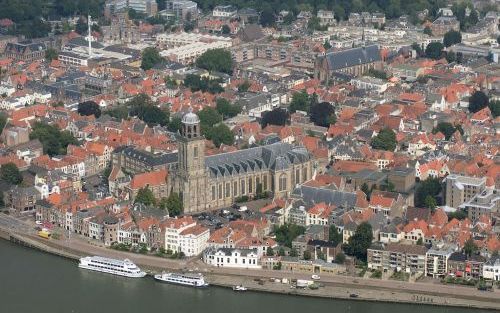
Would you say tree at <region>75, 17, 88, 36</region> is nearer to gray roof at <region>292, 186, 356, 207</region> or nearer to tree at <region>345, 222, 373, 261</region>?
gray roof at <region>292, 186, 356, 207</region>

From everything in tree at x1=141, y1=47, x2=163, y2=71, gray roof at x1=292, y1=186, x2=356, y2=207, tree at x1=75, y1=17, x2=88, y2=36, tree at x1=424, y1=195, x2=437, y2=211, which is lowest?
tree at x1=75, y1=17, x2=88, y2=36

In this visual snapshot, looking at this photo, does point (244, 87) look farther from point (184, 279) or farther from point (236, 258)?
point (184, 279)

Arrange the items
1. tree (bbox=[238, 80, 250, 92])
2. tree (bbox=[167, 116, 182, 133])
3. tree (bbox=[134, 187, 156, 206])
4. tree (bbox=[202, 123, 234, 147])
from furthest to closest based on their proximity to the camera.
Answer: tree (bbox=[238, 80, 250, 92]), tree (bbox=[167, 116, 182, 133]), tree (bbox=[202, 123, 234, 147]), tree (bbox=[134, 187, 156, 206])

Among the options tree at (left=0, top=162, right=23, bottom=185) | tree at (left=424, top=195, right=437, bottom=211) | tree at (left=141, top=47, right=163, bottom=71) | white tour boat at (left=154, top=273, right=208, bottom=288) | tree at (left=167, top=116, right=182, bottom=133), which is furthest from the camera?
tree at (left=141, top=47, right=163, bottom=71)

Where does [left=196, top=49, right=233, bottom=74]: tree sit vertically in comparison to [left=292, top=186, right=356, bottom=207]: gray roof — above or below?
below

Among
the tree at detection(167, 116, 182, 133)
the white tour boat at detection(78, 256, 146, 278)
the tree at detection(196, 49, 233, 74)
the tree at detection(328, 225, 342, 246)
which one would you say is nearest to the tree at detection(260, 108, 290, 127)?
the tree at detection(167, 116, 182, 133)

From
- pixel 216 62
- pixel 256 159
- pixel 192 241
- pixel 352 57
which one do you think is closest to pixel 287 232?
pixel 192 241

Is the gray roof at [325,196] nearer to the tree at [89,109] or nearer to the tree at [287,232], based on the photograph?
the tree at [287,232]

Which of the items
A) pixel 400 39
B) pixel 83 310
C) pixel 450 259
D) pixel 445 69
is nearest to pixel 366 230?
pixel 450 259
